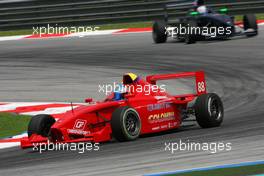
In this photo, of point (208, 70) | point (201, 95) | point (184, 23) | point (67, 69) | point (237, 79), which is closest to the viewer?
point (201, 95)

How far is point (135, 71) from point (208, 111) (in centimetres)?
726

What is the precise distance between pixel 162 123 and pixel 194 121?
53.9 inches

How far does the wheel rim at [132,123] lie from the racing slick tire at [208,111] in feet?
3.14

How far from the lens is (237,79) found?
16438 mm

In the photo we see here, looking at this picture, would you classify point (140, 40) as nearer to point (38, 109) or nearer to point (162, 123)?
point (38, 109)

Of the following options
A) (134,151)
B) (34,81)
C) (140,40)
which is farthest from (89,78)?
(134,151)

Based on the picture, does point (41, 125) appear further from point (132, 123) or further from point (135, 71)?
point (135, 71)

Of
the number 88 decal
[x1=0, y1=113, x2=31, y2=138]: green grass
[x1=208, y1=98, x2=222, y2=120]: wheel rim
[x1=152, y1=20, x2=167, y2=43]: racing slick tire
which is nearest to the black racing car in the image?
[x1=152, y1=20, x2=167, y2=43]: racing slick tire
